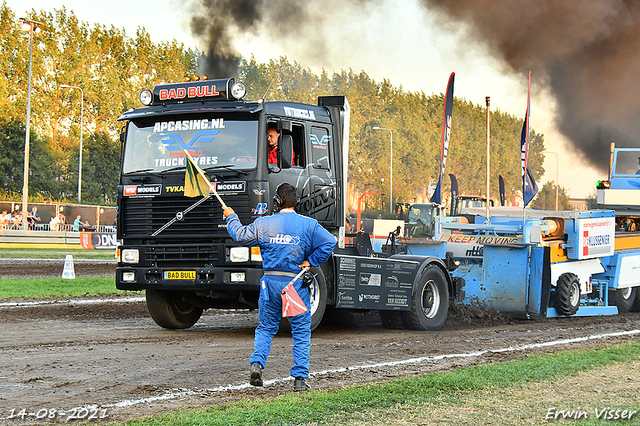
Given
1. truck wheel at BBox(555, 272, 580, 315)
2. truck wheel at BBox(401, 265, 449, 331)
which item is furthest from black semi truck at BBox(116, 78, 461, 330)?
truck wheel at BBox(555, 272, 580, 315)

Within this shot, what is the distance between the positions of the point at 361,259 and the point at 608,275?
20.3ft

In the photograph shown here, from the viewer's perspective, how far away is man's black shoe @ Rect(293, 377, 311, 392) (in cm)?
662

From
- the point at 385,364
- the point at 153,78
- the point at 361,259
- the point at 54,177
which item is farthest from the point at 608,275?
the point at 54,177

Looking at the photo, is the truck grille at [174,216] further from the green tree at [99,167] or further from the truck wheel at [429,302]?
the green tree at [99,167]

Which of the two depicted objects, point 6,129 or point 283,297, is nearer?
point 283,297

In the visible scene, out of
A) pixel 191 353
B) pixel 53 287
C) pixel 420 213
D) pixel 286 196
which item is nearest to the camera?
pixel 286 196

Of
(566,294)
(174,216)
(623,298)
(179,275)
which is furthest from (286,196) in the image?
(623,298)

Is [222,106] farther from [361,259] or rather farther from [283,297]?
[283,297]

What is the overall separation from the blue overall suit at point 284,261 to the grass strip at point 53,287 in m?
10.6

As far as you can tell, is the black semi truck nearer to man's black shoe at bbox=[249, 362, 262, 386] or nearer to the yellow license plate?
the yellow license plate

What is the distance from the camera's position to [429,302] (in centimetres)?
1212

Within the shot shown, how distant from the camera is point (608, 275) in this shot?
14.8 meters

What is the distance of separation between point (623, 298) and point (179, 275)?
9511 mm

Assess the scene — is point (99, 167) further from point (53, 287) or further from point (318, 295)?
point (318, 295)
